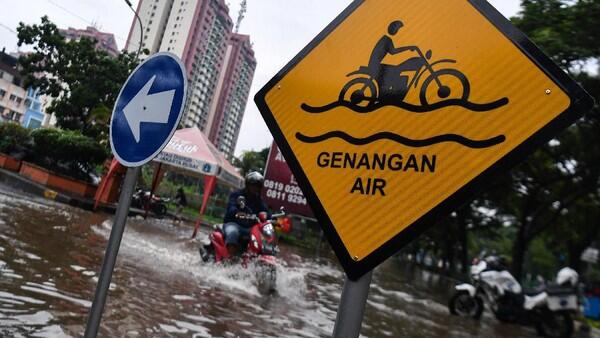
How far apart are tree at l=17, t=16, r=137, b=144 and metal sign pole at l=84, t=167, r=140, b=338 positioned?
58.1ft

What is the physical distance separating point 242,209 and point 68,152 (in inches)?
369

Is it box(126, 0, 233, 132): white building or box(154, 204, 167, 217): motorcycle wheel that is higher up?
box(126, 0, 233, 132): white building

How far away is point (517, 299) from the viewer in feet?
25.8

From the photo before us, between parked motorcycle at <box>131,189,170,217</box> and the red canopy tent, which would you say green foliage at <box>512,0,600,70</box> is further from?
parked motorcycle at <box>131,189,170,217</box>

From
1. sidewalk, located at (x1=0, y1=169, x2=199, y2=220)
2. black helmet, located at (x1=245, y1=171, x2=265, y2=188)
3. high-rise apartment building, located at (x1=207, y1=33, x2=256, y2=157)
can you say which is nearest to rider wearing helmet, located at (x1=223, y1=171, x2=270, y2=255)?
black helmet, located at (x1=245, y1=171, x2=265, y2=188)

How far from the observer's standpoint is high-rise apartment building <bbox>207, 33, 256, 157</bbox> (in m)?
84.2

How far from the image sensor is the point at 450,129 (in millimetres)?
1088

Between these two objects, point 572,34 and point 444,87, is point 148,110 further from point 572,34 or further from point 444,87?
point 572,34

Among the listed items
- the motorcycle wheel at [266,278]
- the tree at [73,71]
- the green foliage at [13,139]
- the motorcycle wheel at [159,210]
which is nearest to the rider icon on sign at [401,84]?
the motorcycle wheel at [266,278]

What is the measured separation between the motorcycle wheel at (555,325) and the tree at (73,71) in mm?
17160

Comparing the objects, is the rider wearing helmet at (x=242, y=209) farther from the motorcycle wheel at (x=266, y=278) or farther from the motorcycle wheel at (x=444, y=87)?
the motorcycle wheel at (x=444, y=87)

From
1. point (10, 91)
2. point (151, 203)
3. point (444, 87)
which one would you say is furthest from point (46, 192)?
point (10, 91)

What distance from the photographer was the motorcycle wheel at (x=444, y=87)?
1.09 metres

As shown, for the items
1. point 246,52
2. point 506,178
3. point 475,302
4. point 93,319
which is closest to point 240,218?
point 93,319
